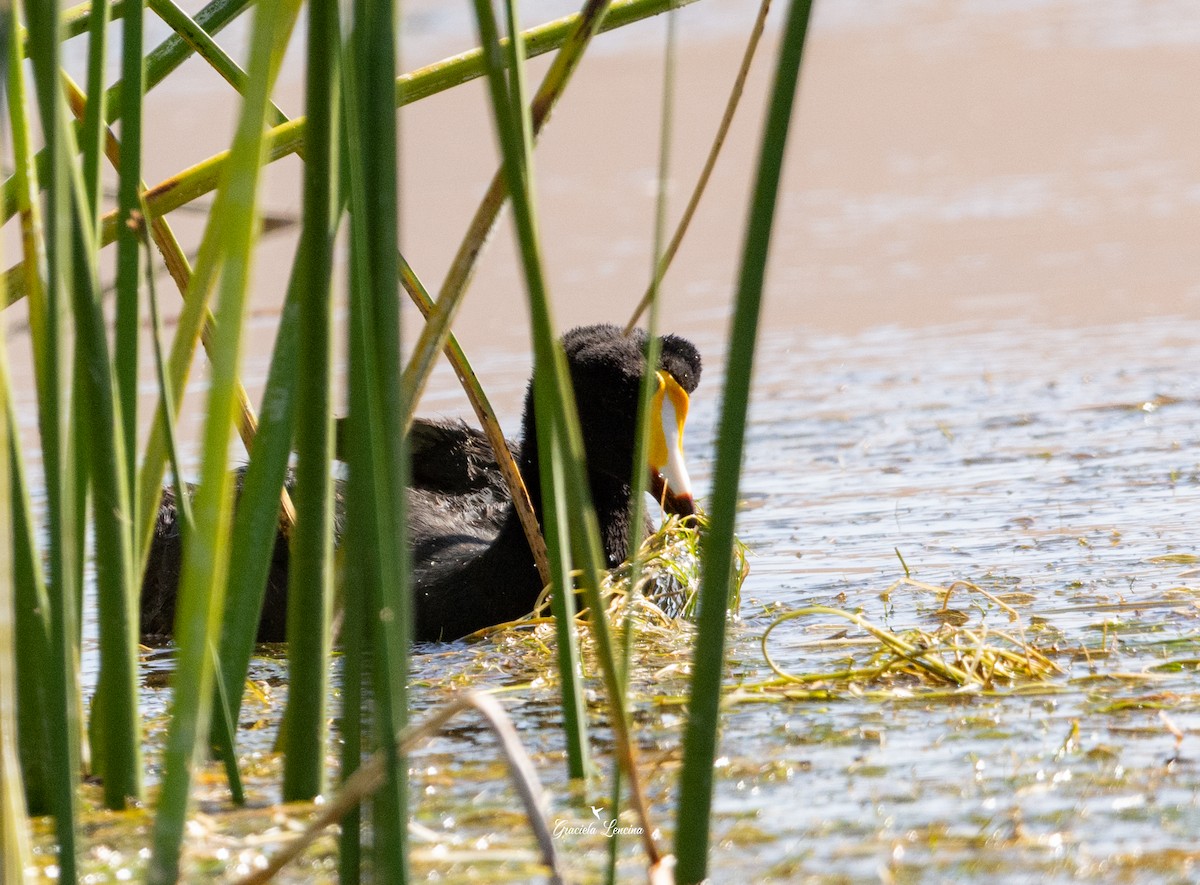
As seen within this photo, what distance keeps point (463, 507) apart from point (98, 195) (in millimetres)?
2765

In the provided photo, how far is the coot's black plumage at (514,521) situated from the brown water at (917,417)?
0.88ft

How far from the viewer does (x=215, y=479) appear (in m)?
1.42

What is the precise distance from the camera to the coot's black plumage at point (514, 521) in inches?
154

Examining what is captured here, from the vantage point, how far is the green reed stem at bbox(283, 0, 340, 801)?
1.72m

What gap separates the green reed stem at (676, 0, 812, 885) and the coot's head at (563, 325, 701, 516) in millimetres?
2338

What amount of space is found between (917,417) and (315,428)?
13.5 feet

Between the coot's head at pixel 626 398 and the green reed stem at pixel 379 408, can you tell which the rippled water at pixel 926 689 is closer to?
the coot's head at pixel 626 398

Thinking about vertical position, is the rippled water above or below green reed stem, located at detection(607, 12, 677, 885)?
below

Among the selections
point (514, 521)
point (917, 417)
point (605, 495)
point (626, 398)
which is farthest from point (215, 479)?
point (917, 417)

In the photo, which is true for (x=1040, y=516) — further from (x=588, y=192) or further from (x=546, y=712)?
(x=588, y=192)

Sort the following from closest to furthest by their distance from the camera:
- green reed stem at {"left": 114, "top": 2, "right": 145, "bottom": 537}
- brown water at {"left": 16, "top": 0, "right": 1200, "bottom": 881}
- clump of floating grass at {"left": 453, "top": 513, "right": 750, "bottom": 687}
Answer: green reed stem at {"left": 114, "top": 2, "right": 145, "bottom": 537}, brown water at {"left": 16, "top": 0, "right": 1200, "bottom": 881}, clump of floating grass at {"left": 453, "top": 513, "right": 750, "bottom": 687}

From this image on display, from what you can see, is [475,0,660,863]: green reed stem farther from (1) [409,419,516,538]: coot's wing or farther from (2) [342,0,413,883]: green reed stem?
(1) [409,419,516,538]: coot's wing
